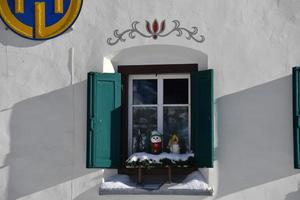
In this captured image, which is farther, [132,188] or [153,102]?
[153,102]

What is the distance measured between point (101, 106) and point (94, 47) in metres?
0.81

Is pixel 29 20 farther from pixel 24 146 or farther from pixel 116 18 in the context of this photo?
pixel 24 146

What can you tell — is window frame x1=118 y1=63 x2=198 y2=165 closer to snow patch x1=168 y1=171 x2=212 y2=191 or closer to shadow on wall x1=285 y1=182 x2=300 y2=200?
snow patch x1=168 y1=171 x2=212 y2=191

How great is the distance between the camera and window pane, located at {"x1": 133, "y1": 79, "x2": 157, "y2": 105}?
7379 mm

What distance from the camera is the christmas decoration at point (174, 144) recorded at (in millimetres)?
7062

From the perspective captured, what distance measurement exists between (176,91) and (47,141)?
6.01 ft

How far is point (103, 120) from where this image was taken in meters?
6.97

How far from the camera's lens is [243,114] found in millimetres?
6836

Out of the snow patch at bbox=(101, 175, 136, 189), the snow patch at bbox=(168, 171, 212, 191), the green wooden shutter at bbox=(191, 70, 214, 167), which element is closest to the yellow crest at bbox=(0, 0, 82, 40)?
the green wooden shutter at bbox=(191, 70, 214, 167)

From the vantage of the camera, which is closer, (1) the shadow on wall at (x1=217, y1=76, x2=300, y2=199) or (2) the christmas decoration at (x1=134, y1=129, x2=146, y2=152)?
(1) the shadow on wall at (x1=217, y1=76, x2=300, y2=199)

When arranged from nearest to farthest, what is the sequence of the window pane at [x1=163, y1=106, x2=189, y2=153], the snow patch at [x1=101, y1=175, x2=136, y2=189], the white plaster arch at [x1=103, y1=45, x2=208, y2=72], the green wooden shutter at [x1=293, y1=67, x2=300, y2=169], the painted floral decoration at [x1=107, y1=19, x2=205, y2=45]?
the green wooden shutter at [x1=293, y1=67, x2=300, y2=169] < the snow patch at [x1=101, y1=175, x2=136, y2=189] < the painted floral decoration at [x1=107, y1=19, x2=205, y2=45] < the white plaster arch at [x1=103, y1=45, x2=208, y2=72] < the window pane at [x1=163, y1=106, x2=189, y2=153]

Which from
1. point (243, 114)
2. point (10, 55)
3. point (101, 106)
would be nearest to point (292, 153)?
point (243, 114)

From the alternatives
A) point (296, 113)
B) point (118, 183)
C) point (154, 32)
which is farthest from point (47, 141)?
point (296, 113)

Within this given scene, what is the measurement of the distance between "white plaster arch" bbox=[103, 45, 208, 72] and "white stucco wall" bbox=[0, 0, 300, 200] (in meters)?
0.02
